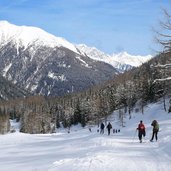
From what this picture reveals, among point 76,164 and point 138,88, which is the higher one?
point 138,88

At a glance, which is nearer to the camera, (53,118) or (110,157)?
(110,157)

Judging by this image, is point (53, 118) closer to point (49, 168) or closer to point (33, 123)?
point (33, 123)

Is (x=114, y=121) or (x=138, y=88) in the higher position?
(x=138, y=88)

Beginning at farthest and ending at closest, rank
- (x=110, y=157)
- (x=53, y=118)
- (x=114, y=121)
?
(x=53, y=118) < (x=114, y=121) < (x=110, y=157)

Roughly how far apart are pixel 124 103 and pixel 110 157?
118792mm

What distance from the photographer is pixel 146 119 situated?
361ft

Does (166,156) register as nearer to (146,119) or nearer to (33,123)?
(146,119)

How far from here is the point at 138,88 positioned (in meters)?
124

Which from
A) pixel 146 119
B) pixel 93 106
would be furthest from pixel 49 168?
pixel 93 106

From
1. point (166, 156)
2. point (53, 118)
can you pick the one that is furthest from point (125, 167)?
point (53, 118)

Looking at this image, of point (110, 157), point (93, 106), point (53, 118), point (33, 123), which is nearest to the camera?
point (110, 157)

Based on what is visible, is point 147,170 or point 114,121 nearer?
point 147,170

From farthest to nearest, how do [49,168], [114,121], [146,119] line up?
1. [114,121]
2. [146,119]
3. [49,168]

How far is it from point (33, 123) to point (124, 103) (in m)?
48.2
